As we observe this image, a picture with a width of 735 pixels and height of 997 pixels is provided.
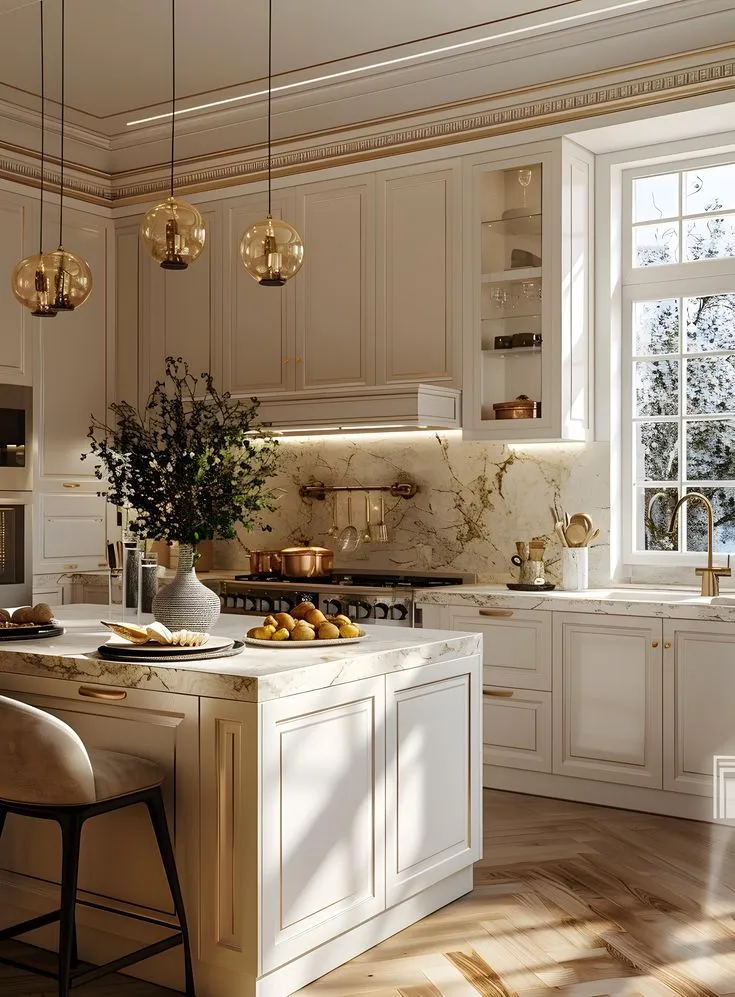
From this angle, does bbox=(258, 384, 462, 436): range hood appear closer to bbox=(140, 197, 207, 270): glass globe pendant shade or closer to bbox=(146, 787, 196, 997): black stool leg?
bbox=(140, 197, 207, 270): glass globe pendant shade

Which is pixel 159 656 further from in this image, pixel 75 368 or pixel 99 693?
pixel 75 368

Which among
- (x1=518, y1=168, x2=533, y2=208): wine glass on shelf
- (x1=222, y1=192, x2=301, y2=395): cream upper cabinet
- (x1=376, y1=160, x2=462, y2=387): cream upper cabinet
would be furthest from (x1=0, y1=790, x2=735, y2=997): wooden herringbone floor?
(x1=518, y1=168, x2=533, y2=208): wine glass on shelf

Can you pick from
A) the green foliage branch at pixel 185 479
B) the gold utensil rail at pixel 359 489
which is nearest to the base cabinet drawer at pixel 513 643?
the gold utensil rail at pixel 359 489

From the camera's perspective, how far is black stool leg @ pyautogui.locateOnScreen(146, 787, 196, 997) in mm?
2586

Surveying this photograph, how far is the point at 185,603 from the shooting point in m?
3.15

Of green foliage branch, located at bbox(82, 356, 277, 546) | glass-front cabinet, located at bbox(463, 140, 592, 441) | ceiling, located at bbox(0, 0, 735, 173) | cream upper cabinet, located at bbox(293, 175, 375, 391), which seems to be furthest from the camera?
cream upper cabinet, located at bbox(293, 175, 375, 391)

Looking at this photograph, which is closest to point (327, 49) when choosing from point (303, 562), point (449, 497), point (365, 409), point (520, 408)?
point (365, 409)

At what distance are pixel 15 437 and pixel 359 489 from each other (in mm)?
1724

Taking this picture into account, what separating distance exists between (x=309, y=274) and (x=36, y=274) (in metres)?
Result: 2.22

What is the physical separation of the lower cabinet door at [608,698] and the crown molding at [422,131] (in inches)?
83.3

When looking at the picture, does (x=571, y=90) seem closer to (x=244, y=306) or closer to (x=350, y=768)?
(x=244, y=306)

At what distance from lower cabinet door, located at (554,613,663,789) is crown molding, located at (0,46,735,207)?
2.11 m

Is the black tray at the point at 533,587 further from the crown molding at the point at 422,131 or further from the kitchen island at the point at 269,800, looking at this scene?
the crown molding at the point at 422,131

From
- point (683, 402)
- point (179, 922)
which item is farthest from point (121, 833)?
point (683, 402)
